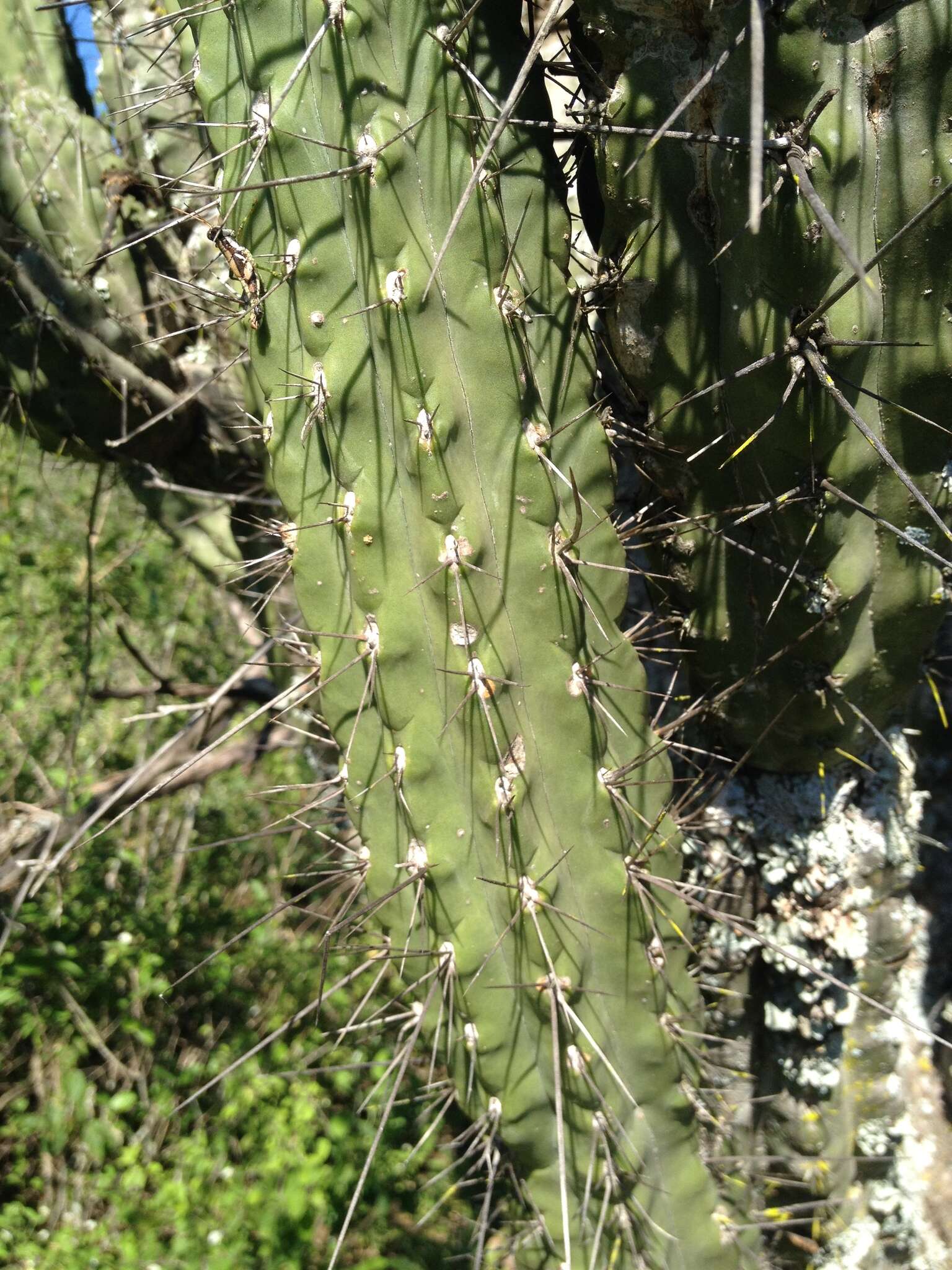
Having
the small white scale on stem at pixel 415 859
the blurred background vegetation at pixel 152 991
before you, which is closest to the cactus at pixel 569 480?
the small white scale on stem at pixel 415 859

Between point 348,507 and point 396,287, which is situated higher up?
point 396,287

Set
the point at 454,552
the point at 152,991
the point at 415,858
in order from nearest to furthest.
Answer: the point at 454,552
the point at 415,858
the point at 152,991

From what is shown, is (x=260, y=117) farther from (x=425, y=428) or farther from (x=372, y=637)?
(x=372, y=637)

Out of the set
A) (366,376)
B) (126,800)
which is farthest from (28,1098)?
(366,376)

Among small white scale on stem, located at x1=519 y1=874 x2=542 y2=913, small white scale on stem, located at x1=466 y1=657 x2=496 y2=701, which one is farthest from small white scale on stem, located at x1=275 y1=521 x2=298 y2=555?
small white scale on stem, located at x1=519 y1=874 x2=542 y2=913

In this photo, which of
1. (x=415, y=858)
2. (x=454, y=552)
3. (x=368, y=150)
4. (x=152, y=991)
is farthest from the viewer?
(x=152, y=991)

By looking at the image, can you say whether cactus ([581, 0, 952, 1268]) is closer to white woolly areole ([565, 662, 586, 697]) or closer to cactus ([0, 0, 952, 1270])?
cactus ([0, 0, 952, 1270])

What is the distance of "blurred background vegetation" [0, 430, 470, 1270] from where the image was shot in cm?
234

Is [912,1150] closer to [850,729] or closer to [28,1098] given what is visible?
[850,729]

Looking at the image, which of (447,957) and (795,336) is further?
(447,957)

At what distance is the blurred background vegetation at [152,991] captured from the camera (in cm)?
234

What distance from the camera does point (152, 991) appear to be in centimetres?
278

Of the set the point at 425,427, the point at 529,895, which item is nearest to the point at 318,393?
the point at 425,427

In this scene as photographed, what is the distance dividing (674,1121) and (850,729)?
592mm
